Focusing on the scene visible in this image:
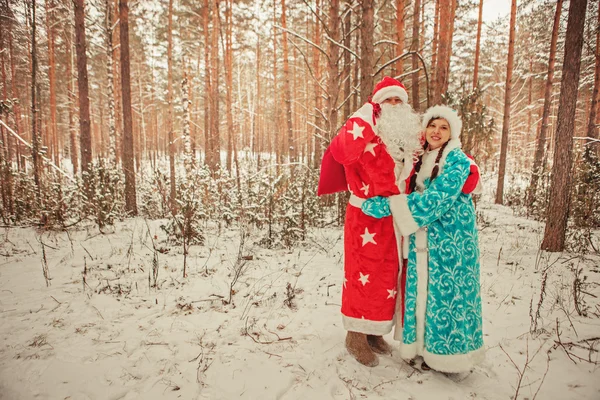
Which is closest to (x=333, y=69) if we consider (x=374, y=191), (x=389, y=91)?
(x=389, y=91)

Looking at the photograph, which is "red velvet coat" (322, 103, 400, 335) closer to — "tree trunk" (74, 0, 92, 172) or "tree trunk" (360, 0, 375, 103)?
"tree trunk" (360, 0, 375, 103)

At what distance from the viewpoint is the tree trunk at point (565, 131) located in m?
4.39

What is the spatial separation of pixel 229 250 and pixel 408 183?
3901 millimetres

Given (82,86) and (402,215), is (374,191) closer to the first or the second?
(402,215)

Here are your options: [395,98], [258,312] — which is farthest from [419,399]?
[395,98]

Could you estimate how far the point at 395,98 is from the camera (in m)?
2.23

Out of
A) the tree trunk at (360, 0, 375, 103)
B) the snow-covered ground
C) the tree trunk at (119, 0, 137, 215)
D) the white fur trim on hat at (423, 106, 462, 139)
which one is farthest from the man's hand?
the tree trunk at (119, 0, 137, 215)

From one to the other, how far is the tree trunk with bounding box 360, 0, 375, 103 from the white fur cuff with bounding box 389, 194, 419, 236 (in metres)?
2.80

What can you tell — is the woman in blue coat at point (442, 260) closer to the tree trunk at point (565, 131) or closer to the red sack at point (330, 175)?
the red sack at point (330, 175)

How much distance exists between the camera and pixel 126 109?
26.6 feet

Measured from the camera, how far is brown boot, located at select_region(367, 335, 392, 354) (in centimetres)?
256

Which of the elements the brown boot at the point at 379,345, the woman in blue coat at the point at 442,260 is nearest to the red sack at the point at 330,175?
the woman in blue coat at the point at 442,260

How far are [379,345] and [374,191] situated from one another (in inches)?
58.5

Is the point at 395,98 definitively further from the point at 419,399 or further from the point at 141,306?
the point at 141,306
